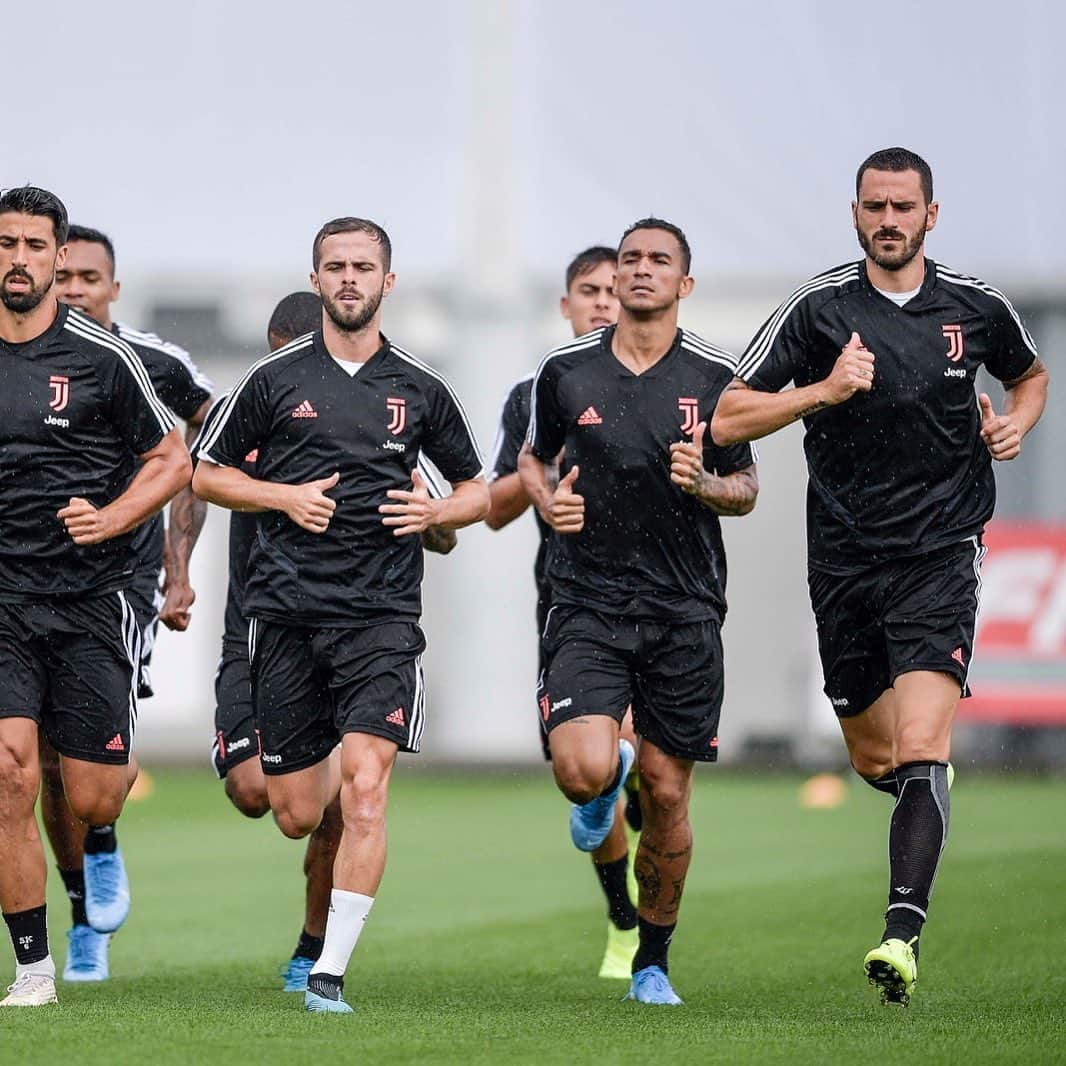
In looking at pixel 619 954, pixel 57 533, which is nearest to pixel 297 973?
pixel 619 954

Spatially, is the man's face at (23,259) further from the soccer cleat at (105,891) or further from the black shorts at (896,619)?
the black shorts at (896,619)

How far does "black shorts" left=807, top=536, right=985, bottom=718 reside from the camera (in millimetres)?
7770

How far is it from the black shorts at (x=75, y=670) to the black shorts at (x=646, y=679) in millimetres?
1707

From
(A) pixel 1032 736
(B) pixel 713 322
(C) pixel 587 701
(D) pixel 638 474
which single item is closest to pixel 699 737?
(C) pixel 587 701

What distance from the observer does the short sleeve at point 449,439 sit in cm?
Result: 832

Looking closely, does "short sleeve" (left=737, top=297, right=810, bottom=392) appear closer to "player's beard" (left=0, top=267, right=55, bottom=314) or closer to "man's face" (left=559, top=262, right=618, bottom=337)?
"man's face" (left=559, top=262, right=618, bottom=337)

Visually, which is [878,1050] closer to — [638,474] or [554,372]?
[638,474]

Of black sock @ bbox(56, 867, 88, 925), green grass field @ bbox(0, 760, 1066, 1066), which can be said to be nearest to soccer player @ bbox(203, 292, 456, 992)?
green grass field @ bbox(0, 760, 1066, 1066)

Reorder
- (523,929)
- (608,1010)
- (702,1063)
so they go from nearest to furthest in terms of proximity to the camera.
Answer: (702,1063) → (608,1010) → (523,929)

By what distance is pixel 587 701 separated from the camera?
332 inches

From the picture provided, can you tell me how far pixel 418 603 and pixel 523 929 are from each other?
3.48 metres

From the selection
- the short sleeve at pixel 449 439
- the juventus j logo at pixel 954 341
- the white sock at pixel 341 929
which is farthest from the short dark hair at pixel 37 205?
the juventus j logo at pixel 954 341

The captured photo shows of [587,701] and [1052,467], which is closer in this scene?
[587,701]

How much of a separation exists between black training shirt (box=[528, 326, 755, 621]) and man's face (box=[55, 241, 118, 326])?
98.0 inches
